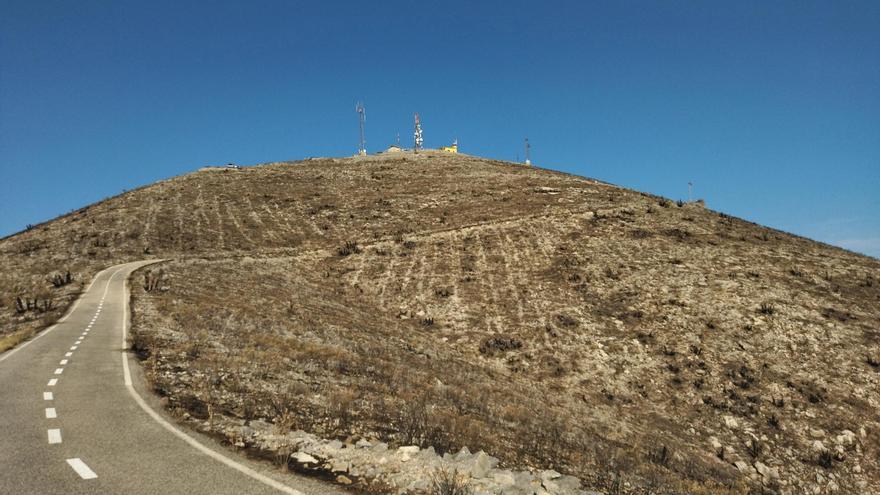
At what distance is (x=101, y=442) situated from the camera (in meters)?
10.3

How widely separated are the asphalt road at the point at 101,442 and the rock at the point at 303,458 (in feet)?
2.17

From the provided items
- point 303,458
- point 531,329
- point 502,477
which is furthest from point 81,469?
→ point 531,329

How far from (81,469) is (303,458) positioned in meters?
4.02

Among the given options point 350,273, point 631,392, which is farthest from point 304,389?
point 350,273

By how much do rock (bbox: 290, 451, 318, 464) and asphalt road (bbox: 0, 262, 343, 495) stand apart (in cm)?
66

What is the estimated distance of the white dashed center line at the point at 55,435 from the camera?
33.9ft

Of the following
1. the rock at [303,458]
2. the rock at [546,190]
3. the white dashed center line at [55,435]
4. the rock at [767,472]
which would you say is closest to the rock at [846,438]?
the rock at [767,472]

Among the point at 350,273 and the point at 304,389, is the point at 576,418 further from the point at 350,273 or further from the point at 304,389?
the point at 350,273

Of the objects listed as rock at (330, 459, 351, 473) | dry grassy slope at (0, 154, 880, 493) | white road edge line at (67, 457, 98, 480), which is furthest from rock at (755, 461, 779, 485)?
white road edge line at (67, 457, 98, 480)

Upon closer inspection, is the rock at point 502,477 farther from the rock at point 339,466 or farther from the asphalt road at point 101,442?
the asphalt road at point 101,442

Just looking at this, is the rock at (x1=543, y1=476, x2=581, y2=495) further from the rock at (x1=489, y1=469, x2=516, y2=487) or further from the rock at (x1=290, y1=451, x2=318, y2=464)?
the rock at (x1=290, y1=451, x2=318, y2=464)

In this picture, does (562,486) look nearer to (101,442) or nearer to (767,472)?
(101,442)

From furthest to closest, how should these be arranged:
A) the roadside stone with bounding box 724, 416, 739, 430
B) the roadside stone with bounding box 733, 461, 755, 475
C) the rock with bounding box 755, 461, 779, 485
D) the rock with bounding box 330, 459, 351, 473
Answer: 1. the roadside stone with bounding box 724, 416, 739, 430
2. the roadside stone with bounding box 733, 461, 755, 475
3. the rock with bounding box 755, 461, 779, 485
4. the rock with bounding box 330, 459, 351, 473

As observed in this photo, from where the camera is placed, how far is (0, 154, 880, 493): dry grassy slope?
16.2 m
